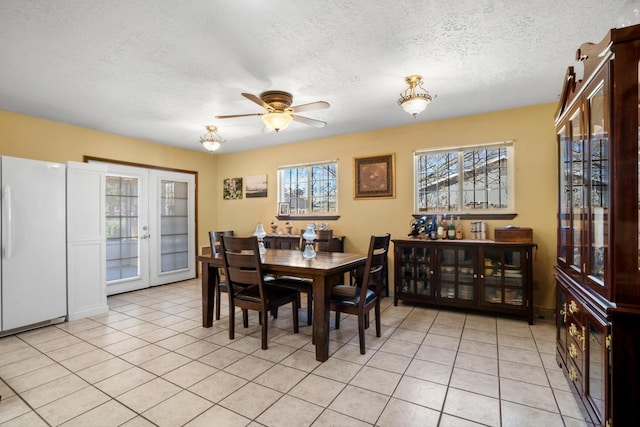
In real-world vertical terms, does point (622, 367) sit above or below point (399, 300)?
above

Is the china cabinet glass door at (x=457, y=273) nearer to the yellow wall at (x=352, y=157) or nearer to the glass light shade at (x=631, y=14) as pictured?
the yellow wall at (x=352, y=157)

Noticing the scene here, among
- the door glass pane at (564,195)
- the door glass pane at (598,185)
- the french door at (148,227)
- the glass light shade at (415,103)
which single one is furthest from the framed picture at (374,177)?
the french door at (148,227)

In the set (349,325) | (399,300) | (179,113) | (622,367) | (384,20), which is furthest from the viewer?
(399,300)

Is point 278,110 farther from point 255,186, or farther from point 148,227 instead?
point 148,227

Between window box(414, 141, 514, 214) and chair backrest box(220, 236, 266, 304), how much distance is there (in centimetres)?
265

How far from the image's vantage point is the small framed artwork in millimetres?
6270

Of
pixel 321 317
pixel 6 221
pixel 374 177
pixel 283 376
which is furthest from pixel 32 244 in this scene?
pixel 374 177

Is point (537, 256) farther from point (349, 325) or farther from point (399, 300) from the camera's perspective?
point (349, 325)

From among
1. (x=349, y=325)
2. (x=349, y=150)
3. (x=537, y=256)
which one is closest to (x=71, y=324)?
(x=349, y=325)

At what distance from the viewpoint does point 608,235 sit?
4.71ft

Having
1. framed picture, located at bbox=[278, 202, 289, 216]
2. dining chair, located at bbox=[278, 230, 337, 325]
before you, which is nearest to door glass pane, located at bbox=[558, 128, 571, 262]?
dining chair, located at bbox=[278, 230, 337, 325]

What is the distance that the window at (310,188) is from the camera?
17.1 feet

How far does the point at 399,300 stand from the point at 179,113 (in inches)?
150

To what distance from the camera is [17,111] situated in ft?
12.5
